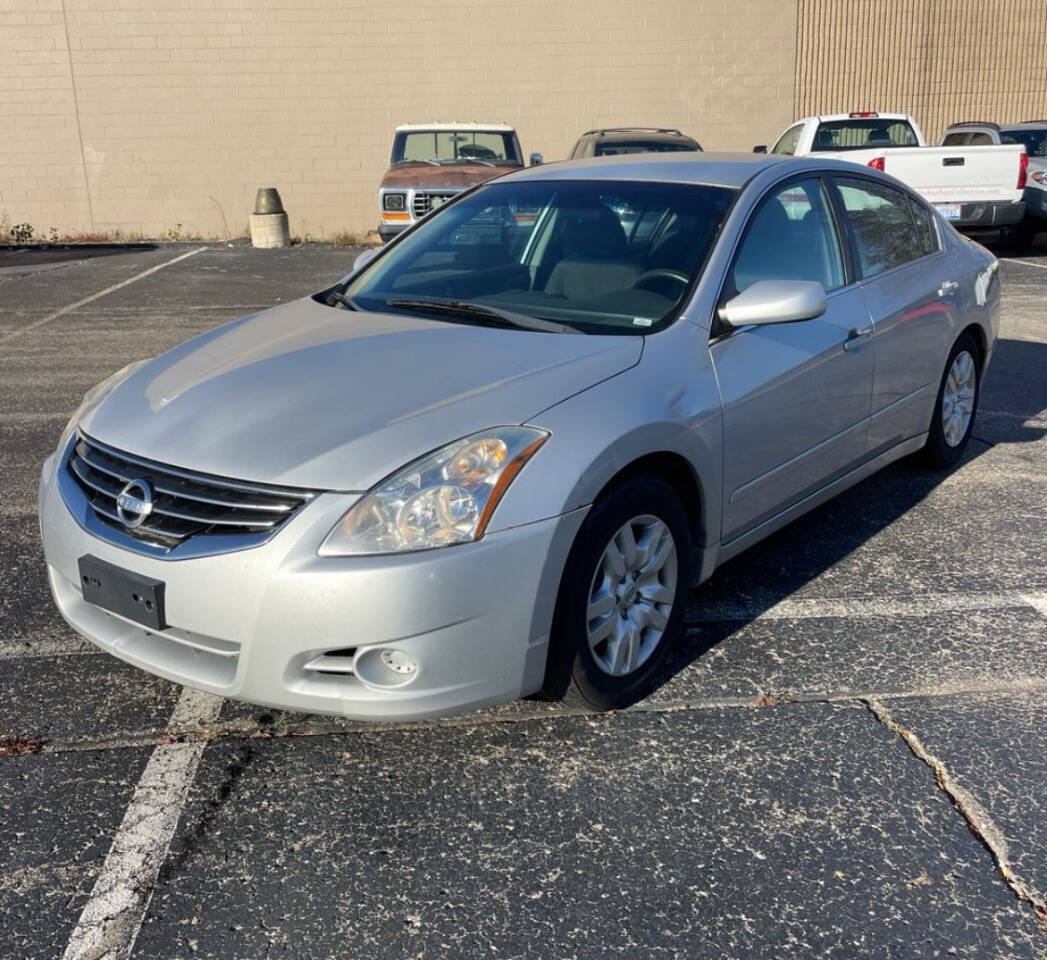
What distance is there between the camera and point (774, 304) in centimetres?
360

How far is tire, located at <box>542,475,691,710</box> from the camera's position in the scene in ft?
10.1

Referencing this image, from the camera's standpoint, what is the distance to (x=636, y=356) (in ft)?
11.3

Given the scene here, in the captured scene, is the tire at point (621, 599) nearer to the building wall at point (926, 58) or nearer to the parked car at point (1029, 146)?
the parked car at point (1029, 146)

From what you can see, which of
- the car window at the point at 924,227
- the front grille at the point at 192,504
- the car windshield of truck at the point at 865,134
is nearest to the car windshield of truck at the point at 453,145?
the car windshield of truck at the point at 865,134

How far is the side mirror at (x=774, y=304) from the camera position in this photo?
11.8 feet

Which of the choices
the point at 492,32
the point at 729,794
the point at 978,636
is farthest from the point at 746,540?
the point at 492,32

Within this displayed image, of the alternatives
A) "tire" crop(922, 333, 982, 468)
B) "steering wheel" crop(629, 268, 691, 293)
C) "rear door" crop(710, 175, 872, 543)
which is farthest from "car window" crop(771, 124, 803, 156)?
"steering wheel" crop(629, 268, 691, 293)

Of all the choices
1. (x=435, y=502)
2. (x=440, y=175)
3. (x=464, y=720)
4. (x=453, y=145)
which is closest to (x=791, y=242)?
(x=435, y=502)

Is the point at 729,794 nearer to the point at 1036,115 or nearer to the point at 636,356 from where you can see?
the point at 636,356

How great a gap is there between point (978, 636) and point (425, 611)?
6.97ft

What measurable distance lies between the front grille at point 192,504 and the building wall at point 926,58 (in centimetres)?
2003

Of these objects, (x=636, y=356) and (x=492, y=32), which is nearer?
(x=636, y=356)

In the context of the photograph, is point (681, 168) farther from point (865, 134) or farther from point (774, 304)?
point (865, 134)

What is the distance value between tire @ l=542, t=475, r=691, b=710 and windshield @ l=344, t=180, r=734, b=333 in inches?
26.2
